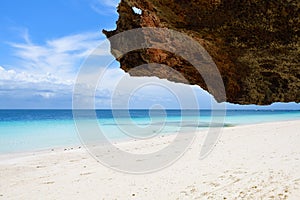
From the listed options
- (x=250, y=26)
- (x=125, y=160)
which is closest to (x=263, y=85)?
(x=250, y=26)

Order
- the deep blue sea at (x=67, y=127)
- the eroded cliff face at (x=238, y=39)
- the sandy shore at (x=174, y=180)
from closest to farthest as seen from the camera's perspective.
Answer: the eroded cliff face at (x=238, y=39), the sandy shore at (x=174, y=180), the deep blue sea at (x=67, y=127)

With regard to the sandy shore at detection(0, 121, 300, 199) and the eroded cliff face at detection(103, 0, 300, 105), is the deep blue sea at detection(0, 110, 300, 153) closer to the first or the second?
the sandy shore at detection(0, 121, 300, 199)

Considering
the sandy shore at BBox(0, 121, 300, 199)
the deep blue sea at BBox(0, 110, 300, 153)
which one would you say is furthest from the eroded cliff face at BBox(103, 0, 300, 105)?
the sandy shore at BBox(0, 121, 300, 199)

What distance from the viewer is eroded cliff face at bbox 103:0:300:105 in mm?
1597

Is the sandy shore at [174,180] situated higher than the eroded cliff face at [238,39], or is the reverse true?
the eroded cliff face at [238,39]

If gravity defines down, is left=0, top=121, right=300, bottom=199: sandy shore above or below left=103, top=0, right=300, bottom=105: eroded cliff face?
below

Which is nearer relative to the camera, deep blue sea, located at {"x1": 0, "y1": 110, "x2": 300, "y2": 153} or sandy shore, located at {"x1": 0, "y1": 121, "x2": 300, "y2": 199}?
sandy shore, located at {"x1": 0, "y1": 121, "x2": 300, "y2": 199}

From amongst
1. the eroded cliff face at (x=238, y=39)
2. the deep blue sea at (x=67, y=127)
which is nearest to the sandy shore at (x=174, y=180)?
the deep blue sea at (x=67, y=127)

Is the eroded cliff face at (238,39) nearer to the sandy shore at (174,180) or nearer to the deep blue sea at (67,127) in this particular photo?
the deep blue sea at (67,127)

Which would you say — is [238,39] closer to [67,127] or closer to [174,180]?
[174,180]

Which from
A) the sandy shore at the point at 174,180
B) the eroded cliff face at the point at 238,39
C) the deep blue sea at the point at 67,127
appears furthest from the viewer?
the deep blue sea at the point at 67,127

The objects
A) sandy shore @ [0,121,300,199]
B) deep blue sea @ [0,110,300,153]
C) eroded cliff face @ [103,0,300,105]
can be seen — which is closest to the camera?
eroded cliff face @ [103,0,300,105]

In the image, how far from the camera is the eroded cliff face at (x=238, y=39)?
160 cm

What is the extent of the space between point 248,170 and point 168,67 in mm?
8458
